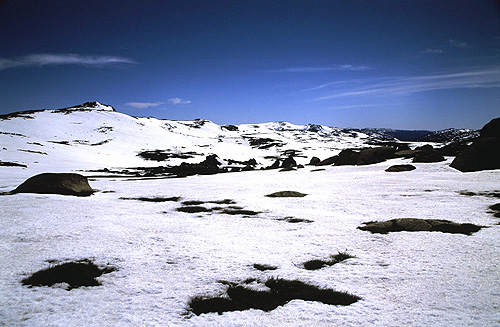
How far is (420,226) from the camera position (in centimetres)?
1216

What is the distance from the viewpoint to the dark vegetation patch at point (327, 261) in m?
8.77

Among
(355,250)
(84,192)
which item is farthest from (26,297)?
(84,192)

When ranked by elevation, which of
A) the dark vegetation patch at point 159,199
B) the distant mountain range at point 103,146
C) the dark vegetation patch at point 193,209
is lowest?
the dark vegetation patch at point 193,209

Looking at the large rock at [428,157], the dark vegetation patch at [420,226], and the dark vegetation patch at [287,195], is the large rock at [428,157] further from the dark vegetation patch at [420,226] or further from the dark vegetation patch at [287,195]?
the dark vegetation patch at [420,226]

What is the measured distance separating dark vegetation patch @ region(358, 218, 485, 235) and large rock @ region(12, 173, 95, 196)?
24.6 m

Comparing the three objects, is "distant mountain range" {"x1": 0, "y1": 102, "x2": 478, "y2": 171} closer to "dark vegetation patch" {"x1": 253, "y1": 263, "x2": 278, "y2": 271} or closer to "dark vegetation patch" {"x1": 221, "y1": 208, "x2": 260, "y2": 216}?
"dark vegetation patch" {"x1": 221, "y1": 208, "x2": 260, "y2": 216}

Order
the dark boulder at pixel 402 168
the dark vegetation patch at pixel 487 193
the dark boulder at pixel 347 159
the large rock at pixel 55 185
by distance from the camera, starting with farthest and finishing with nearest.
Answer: the dark boulder at pixel 347 159, the dark boulder at pixel 402 168, the large rock at pixel 55 185, the dark vegetation patch at pixel 487 193

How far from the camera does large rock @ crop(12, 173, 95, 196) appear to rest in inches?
902

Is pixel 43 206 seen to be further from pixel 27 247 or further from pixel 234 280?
pixel 234 280

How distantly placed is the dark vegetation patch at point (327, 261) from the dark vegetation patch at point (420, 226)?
3571mm

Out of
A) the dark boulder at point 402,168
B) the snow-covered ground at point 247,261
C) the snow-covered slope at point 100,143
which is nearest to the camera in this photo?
the snow-covered ground at point 247,261

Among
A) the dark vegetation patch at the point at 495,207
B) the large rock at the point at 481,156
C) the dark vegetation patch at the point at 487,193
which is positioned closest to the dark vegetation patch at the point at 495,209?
the dark vegetation patch at the point at 495,207

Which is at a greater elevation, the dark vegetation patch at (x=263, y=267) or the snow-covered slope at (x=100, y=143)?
the snow-covered slope at (x=100, y=143)

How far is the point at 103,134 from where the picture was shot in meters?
135
